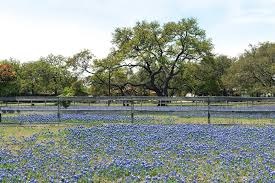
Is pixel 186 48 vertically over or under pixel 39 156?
over

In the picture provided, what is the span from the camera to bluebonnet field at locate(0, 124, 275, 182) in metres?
7.95

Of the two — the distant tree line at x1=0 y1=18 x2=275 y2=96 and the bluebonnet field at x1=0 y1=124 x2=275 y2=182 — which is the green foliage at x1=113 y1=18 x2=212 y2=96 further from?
the bluebonnet field at x1=0 y1=124 x2=275 y2=182

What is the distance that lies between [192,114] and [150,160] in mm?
13758

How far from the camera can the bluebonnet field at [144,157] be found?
7.95 metres

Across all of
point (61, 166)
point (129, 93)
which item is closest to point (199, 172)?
point (61, 166)

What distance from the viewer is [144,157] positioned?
1014cm

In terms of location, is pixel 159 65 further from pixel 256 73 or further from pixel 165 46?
pixel 256 73

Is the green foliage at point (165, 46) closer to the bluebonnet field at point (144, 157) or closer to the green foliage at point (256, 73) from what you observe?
the green foliage at point (256, 73)

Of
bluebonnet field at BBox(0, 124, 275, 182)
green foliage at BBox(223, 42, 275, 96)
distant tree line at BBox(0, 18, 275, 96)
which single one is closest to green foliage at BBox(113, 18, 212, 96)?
distant tree line at BBox(0, 18, 275, 96)

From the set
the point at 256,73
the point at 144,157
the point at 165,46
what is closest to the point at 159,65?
the point at 165,46

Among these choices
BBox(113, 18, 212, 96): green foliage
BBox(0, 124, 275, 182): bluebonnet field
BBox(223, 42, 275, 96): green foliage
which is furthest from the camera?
BBox(223, 42, 275, 96): green foliage

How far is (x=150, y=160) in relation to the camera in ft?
31.9

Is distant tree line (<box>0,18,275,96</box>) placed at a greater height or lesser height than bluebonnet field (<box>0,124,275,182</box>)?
greater

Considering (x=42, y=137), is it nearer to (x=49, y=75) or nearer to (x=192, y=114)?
(x=192, y=114)
